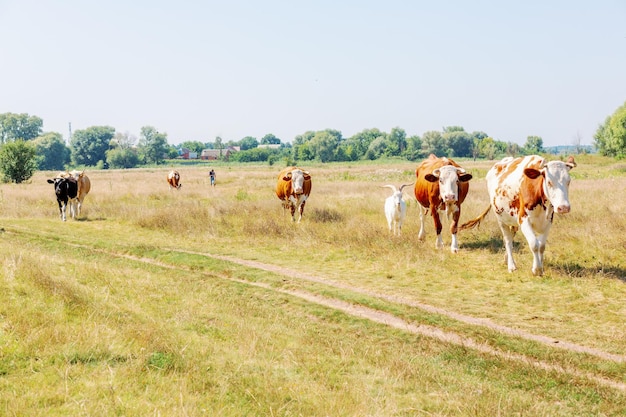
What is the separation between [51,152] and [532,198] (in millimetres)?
131645

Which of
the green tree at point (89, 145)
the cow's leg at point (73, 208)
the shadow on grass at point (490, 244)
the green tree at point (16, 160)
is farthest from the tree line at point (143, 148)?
the shadow on grass at point (490, 244)

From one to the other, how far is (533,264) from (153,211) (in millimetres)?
15304

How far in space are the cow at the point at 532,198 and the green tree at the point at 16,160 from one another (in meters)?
48.9

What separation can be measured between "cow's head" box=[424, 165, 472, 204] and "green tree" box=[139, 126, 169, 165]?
12918 centimetres

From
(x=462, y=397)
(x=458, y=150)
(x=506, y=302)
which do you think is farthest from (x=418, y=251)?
(x=458, y=150)

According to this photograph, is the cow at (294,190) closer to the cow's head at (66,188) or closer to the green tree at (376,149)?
the cow's head at (66,188)

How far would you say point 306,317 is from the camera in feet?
29.6

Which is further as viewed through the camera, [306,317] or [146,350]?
[306,317]

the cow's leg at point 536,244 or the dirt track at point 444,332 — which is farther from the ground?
the cow's leg at point 536,244

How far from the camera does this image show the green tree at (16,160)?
50156 mm

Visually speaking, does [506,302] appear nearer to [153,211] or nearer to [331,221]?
[331,221]

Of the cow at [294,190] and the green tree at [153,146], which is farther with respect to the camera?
the green tree at [153,146]

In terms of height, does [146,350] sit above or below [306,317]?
above

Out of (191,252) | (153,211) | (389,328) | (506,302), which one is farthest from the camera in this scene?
(153,211)
